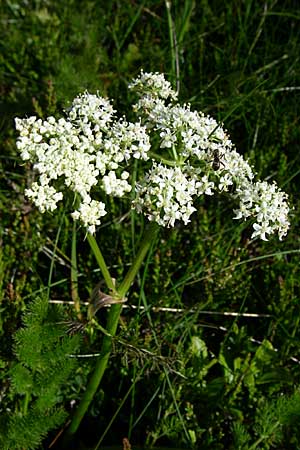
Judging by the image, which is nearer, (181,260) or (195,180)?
(195,180)

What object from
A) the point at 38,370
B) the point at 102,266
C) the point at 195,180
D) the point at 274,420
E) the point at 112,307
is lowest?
the point at 274,420

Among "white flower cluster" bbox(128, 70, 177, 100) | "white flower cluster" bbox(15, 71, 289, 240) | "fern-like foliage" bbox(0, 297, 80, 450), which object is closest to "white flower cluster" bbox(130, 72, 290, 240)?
"white flower cluster" bbox(15, 71, 289, 240)

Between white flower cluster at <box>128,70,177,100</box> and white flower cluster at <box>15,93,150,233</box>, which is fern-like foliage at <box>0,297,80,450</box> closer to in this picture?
white flower cluster at <box>15,93,150,233</box>

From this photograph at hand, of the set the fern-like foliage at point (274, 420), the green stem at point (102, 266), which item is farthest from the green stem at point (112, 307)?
the fern-like foliage at point (274, 420)

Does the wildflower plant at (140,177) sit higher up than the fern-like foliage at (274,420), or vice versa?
the wildflower plant at (140,177)

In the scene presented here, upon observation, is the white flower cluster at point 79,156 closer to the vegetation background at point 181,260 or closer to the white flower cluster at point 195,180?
the white flower cluster at point 195,180

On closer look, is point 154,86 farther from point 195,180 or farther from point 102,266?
point 102,266

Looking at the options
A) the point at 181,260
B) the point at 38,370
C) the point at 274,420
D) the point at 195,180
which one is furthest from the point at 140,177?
the point at 181,260

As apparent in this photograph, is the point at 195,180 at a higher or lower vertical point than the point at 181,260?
higher

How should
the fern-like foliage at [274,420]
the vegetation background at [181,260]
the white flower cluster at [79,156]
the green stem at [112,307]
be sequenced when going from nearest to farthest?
1. the white flower cluster at [79,156]
2. the green stem at [112,307]
3. the fern-like foliage at [274,420]
4. the vegetation background at [181,260]
